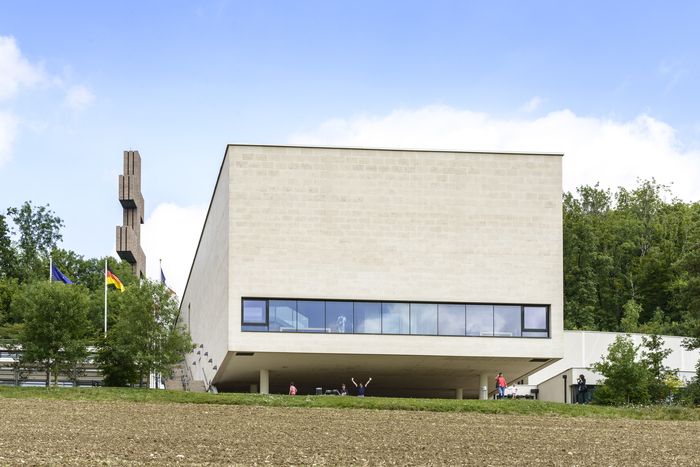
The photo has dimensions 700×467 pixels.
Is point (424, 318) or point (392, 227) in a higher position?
point (392, 227)

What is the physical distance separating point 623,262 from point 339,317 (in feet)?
171

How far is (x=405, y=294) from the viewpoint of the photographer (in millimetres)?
49625

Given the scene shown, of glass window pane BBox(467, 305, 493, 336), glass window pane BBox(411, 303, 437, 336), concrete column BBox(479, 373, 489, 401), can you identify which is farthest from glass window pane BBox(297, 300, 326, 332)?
concrete column BBox(479, 373, 489, 401)

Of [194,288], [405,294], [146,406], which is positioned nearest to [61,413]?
[146,406]

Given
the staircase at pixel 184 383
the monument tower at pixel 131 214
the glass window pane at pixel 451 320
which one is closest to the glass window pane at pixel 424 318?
the glass window pane at pixel 451 320

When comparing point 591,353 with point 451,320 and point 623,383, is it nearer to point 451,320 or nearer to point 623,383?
point 623,383

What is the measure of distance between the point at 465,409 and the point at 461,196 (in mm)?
11328

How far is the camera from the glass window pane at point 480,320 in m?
50.2

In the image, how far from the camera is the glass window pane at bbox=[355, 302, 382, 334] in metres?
49.6

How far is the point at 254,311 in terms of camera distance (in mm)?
49312

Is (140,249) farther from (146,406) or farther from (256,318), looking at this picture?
(146,406)

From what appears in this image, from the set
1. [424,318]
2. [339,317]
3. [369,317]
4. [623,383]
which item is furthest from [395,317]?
[623,383]

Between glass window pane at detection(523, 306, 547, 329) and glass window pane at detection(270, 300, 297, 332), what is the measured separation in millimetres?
9570

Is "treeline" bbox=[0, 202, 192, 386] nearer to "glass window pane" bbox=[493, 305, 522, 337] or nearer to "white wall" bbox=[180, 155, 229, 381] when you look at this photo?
"white wall" bbox=[180, 155, 229, 381]
